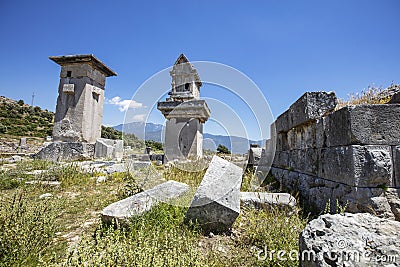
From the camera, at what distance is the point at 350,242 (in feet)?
4.63

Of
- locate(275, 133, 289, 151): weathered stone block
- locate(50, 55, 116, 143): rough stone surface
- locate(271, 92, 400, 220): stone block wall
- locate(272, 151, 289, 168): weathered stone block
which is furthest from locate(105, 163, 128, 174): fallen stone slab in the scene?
locate(271, 92, 400, 220): stone block wall

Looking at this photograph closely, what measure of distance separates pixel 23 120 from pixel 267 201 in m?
42.4

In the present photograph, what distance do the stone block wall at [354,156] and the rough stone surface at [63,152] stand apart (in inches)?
315

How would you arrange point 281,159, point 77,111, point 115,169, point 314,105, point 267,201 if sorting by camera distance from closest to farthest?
point 267,201
point 314,105
point 281,159
point 115,169
point 77,111

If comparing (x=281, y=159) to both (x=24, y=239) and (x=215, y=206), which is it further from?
(x=24, y=239)

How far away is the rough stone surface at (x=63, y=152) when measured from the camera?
797 cm

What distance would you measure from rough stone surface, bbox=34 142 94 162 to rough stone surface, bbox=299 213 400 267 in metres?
8.67

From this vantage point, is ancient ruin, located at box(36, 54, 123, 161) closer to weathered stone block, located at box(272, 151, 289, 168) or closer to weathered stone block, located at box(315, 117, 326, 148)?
weathered stone block, located at box(272, 151, 289, 168)

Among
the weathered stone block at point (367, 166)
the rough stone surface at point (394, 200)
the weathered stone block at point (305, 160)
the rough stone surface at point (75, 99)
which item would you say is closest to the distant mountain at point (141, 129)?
the rough stone surface at point (75, 99)

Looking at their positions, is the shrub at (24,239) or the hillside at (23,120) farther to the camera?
the hillside at (23,120)

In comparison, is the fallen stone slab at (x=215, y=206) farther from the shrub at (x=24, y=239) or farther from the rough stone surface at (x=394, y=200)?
the rough stone surface at (x=394, y=200)

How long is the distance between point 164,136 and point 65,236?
20.0 feet

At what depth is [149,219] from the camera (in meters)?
2.70

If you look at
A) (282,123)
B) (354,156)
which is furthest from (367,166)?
(282,123)
